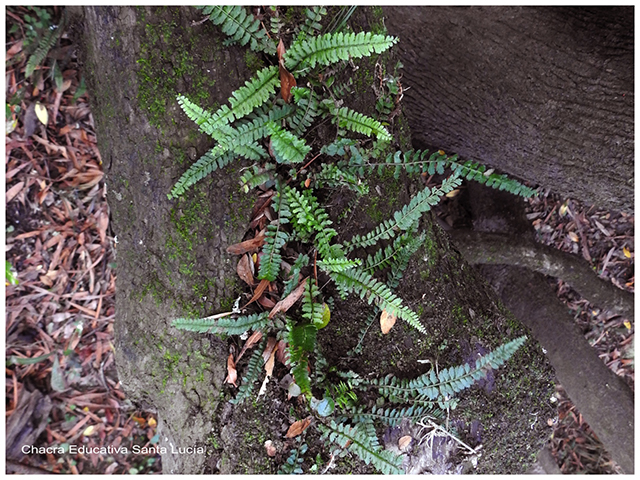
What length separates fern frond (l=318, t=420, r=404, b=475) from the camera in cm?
203

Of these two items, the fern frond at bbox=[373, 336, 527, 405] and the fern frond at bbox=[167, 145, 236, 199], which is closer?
the fern frond at bbox=[167, 145, 236, 199]

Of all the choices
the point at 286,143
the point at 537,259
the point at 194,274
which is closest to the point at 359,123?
the point at 286,143

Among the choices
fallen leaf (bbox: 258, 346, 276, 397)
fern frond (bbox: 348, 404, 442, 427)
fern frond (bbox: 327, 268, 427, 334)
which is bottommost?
fallen leaf (bbox: 258, 346, 276, 397)

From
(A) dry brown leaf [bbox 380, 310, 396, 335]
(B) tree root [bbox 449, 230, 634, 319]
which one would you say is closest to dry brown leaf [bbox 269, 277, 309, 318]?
(A) dry brown leaf [bbox 380, 310, 396, 335]

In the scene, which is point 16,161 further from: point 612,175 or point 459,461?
point 612,175

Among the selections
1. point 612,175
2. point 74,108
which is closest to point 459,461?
point 612,175

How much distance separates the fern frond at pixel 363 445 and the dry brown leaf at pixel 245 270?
0.78m

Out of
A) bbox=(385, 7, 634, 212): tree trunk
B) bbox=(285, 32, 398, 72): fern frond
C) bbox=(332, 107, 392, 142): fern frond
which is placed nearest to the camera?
bbox=(285, 32, 398, 72): fern frond

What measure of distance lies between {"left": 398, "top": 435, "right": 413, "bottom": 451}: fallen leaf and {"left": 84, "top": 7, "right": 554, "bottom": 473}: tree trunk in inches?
8.7

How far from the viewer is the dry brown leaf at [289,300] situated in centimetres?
210

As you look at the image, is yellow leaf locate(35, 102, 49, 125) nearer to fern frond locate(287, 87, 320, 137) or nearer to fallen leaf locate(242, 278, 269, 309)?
fern frond locate(287, 87, 320, 137)

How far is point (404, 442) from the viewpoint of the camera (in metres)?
2.19

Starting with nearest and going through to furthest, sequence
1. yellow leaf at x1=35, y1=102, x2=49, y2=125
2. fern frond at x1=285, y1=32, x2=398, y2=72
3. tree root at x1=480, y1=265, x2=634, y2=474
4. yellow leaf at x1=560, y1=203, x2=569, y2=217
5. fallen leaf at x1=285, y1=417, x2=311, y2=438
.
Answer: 1. fern frond at x1=285, y1=32, x2=398, y2=72
2. fallen leaf at x1=285, y1=417, x2=311, y2=438
3. tree root at x1=480, y1=265, x2=634, y2=474
4. yellow leaf at x1=35, y1=102, x2=49, y2=125
5. yellow leaf at x1=560, y1=203, x2=569, y2=217

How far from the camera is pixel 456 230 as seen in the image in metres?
3.30
